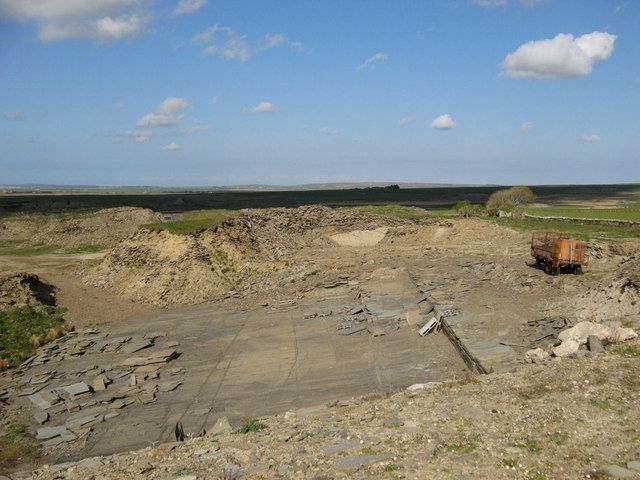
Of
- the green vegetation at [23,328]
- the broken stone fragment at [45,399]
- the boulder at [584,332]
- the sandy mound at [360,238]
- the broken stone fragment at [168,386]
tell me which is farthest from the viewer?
the sandy mound at [360,238]

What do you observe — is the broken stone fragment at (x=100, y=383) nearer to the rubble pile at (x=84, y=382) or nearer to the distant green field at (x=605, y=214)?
the rubble pile at (x=84, y=382)

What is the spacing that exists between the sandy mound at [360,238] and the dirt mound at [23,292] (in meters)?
20.1

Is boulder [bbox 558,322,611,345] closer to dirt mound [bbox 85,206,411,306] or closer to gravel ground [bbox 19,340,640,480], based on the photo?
gravel ground [bbox 19,340,640,480]

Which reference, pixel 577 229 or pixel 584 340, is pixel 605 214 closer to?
pixel 577 229

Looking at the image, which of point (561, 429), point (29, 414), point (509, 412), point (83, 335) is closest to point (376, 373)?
point (509, 412)

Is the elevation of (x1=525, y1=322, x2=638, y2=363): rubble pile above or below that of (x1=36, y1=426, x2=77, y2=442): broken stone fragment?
above

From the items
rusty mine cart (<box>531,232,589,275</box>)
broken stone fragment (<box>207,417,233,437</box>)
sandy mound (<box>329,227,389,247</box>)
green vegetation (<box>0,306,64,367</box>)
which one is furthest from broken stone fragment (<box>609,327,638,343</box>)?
sandy mound (<box>329,227,389,247</box>)

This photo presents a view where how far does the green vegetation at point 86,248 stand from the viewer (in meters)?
42.7

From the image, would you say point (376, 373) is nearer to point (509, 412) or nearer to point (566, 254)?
point (509, 412)

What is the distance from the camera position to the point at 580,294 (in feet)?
61.7

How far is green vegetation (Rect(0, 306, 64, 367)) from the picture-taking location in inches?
804

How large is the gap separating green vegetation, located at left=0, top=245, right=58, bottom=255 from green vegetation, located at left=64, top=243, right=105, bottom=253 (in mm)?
1648

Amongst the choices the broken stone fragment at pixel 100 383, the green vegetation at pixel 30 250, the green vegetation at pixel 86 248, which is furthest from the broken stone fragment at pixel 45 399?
the green vegetation at pixel 30 250

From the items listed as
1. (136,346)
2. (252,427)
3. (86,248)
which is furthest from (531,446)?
(86,248)
